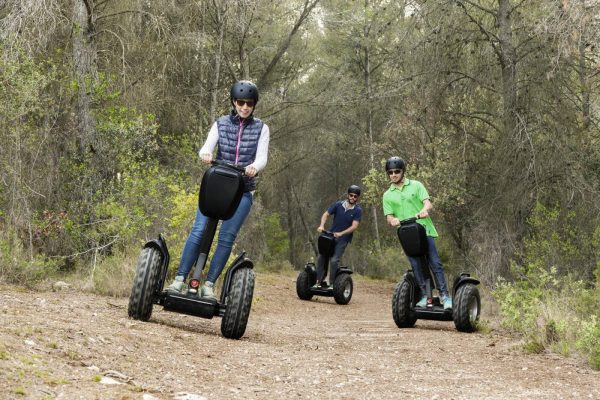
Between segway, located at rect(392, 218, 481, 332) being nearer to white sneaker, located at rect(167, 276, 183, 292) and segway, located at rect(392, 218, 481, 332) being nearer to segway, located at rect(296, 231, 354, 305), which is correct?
white sneaker, located at rect(167, 276, 183, 292)

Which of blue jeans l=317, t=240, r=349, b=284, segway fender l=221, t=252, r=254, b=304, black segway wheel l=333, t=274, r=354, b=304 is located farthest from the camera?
blue jeans l=317, t=240, r=349, b=284

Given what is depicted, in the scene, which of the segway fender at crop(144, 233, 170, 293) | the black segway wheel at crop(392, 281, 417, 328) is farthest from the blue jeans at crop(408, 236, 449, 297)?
the segway fender at crop(144, 233, 170, 293)

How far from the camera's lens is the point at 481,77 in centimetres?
1527

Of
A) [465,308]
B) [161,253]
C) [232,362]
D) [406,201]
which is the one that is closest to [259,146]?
[161,253]

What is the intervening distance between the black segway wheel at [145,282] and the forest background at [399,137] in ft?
9.15

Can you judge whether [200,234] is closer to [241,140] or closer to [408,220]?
[241,140]

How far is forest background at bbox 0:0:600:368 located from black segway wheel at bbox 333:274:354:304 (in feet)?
7.25

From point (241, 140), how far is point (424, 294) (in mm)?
3517

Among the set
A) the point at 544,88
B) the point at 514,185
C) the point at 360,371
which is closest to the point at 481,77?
the point at 544,88

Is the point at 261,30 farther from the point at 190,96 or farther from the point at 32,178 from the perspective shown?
the point at 32,178

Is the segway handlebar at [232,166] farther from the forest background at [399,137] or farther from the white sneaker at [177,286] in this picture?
the forest background at [399,137]

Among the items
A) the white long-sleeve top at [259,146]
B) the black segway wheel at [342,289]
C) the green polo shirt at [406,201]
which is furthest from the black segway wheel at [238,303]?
the black segway wheel at [342,289]

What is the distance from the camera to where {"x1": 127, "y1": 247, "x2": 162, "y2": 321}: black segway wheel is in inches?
270

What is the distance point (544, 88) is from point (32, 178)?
8446mm
